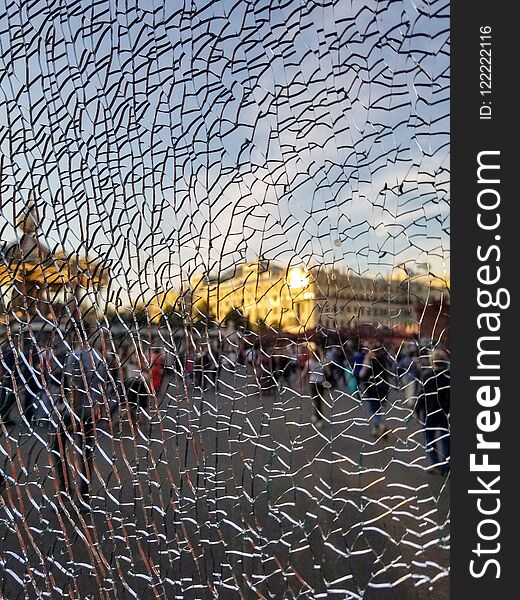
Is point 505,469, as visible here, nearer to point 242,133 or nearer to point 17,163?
point 242,133

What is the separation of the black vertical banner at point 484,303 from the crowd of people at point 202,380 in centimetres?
5

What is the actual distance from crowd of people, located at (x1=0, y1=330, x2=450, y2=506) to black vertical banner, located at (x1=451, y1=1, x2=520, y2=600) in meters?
0.05

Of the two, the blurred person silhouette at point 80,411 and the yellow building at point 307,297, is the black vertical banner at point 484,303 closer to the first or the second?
the yellow building at point 307,297

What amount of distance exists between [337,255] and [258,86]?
1.28 ft

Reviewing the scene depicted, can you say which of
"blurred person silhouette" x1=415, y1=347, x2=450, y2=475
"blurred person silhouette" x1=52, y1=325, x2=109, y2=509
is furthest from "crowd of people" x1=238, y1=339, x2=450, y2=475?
"blurred person silhouette" x1=52, y1=325, x2=109, y2=509

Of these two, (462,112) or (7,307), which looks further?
(7,307)

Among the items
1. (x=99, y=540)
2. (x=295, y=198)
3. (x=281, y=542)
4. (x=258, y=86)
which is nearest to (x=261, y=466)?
(x=281, y=542)

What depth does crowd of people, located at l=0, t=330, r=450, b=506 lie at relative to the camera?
903 mm

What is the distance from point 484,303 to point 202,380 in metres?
0.56

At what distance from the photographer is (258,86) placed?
974 mm

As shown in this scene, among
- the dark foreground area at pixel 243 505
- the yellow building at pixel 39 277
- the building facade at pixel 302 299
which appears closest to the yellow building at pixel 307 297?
the building facade at pixel 302 299

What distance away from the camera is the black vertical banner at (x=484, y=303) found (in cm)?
84

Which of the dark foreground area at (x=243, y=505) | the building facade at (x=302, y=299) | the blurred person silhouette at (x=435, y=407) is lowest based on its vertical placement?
the dark foreground area at (x=243, y=505)

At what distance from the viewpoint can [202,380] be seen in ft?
3.16
